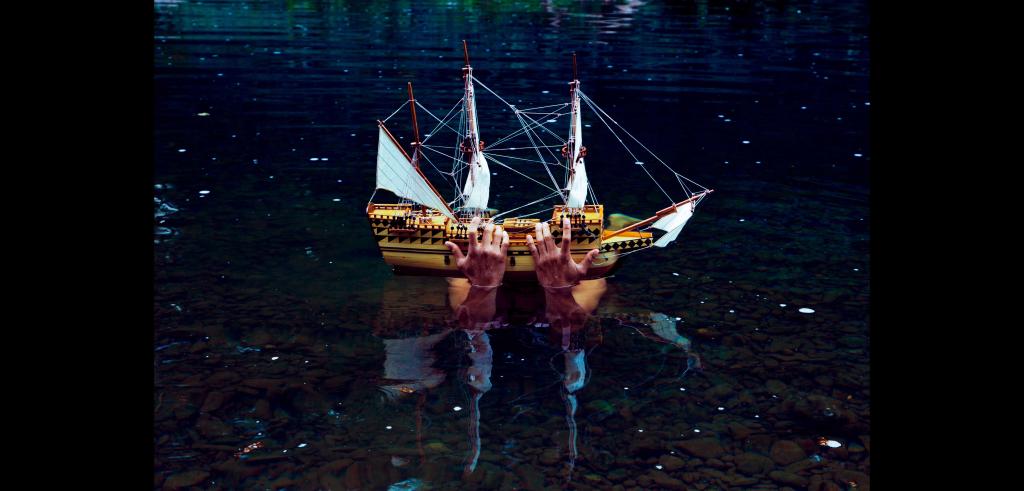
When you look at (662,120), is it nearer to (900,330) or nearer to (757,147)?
(757,147)

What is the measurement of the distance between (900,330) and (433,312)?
7945mm

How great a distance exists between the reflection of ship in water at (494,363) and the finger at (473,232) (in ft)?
2.72

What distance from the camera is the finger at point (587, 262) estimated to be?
11023mm

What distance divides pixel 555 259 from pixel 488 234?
2.83ft

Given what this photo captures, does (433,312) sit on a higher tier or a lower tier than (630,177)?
lower

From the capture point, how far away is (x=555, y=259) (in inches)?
439

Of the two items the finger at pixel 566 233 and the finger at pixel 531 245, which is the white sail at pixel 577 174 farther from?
the finger at pixel 531 245

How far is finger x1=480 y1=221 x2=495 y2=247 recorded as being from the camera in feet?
35.9

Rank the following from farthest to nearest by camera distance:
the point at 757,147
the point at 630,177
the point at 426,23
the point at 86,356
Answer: the point at 426,23 → the point at 757,147 → the point at 630,177 → the point at 86,356

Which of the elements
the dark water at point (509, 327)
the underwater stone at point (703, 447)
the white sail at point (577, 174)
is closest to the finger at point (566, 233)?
the white sail at point (577, 174)

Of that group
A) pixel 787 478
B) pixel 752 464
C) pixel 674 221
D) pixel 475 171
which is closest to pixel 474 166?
pixel 475 171

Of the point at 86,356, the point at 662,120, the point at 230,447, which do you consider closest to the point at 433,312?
the point at 230,447

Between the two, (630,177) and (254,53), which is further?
(254,53)

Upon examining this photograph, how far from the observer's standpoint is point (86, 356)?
10.8 feet
